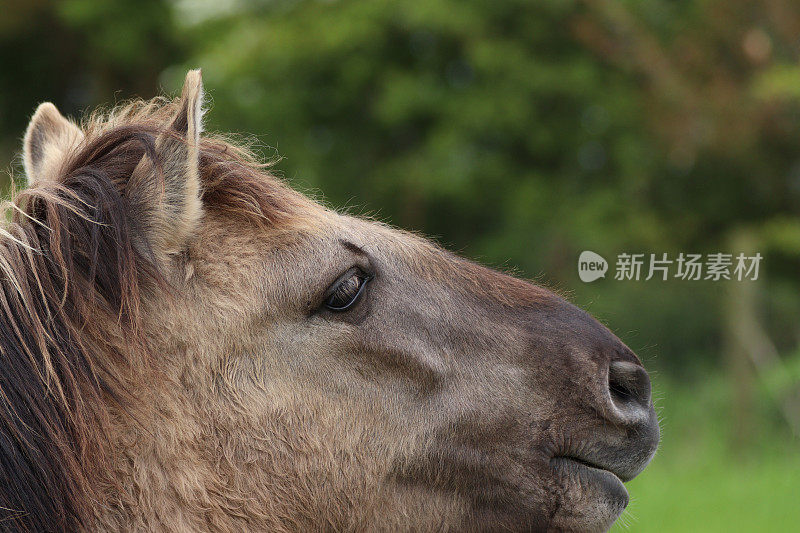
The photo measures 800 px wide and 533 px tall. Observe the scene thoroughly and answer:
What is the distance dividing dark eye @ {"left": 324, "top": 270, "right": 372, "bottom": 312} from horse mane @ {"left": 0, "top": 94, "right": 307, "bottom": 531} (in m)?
0.30

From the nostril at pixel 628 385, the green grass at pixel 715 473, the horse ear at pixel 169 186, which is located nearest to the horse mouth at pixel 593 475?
the nostril at pixel 628 385

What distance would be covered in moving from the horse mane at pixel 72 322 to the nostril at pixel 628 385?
118cm

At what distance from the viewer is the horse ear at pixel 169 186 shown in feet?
8.13

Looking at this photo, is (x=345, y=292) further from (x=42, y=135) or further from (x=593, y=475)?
(x=42, y=135)

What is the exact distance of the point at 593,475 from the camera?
8.77ft

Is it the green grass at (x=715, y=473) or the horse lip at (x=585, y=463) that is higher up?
the green grass at (x=715, y=473)

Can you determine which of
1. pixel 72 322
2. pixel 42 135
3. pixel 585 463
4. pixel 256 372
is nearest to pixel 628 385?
pixel 585 463

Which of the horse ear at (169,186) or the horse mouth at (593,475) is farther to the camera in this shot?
the horse mouth at (593,475)

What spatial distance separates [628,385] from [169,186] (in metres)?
1.51

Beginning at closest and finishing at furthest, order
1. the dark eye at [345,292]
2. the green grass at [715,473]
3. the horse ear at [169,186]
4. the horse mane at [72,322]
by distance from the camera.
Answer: the horse mane at [72,322] < the horse ear at [169,186] < the dark eye at [345,292] < the green grass at [715,473]

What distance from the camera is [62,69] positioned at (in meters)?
17.7

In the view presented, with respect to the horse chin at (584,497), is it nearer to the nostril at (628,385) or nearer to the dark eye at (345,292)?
the nostril at (628,385)

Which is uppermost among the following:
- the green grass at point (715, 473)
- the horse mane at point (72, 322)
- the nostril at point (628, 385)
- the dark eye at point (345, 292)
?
the green grass at point (715, 473)

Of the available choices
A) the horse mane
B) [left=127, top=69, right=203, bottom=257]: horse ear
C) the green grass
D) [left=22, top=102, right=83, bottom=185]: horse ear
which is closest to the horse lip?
the horse mane
